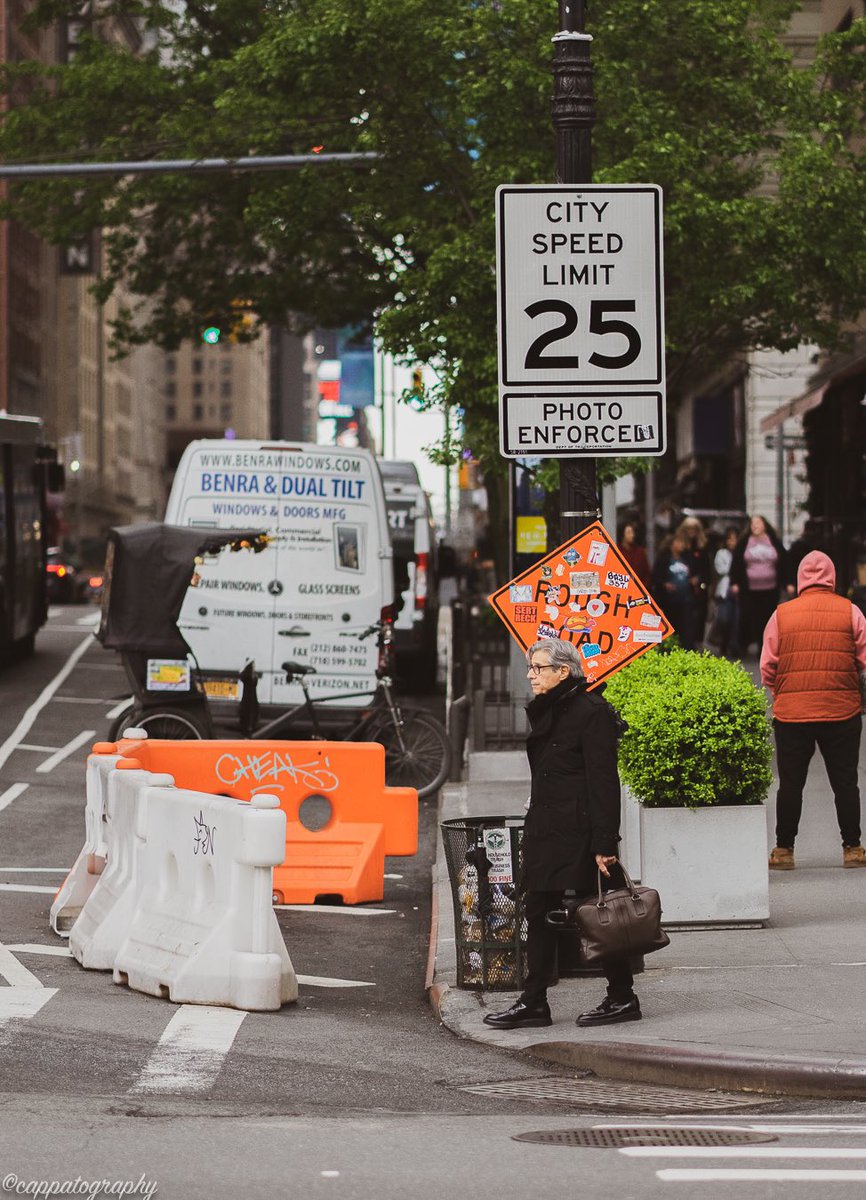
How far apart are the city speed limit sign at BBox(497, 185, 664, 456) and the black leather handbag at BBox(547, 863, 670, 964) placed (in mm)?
2271

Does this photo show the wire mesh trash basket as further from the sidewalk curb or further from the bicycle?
the bicycle

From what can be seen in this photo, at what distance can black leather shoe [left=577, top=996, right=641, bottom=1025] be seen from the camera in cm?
866

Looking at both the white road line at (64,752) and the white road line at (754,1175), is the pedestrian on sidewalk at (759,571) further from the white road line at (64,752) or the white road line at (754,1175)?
the white road line at (754,1175)

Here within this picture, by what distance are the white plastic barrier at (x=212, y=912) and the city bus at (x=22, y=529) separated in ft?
56.2

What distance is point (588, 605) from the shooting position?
33.1 feet

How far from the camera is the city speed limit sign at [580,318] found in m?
9.94

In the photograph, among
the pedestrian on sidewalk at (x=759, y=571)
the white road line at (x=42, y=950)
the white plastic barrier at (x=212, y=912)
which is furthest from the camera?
the pedestrian on sidewalk at (x=759, y=571)

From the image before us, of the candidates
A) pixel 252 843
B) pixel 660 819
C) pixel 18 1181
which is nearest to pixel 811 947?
pixel 660 819

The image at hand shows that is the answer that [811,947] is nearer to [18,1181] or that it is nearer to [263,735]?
[18,1181]

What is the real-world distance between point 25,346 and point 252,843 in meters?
89.4

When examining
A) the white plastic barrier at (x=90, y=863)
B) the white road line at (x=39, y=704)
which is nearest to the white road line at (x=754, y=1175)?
the white plastic barrier at (x=90, y=863)

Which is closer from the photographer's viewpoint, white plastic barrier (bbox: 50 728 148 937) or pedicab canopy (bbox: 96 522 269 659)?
white plastic barrier (bbox: 50 728 148 937)

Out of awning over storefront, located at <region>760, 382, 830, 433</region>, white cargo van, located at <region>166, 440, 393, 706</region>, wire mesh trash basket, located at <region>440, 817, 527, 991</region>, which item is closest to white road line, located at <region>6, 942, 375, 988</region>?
wire mesh trash basket, located at <region>440, 817, 527, 991</region>

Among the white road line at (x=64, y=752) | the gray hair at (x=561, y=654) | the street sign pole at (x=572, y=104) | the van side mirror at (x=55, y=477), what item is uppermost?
the street sign pole at (x=572, y=104)
